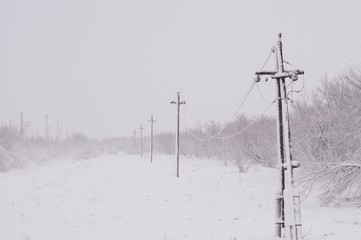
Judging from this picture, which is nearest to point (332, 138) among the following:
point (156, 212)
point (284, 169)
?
point (284, 169)

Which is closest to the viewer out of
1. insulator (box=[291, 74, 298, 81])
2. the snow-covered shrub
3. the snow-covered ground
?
insulator (box=[291, 74, 298, 81])

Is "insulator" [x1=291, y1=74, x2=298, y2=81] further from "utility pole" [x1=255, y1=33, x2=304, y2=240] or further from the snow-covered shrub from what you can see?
the snow-covered shrub

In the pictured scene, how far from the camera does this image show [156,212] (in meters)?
13.8

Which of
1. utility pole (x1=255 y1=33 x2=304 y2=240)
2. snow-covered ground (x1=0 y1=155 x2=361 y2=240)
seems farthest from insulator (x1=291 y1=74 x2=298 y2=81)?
snow-covered ground (x1=0 y1=155 x2=361 y2=240)

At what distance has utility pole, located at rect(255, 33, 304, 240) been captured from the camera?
7789 mm

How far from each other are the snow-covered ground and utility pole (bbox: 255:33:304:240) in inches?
46.9

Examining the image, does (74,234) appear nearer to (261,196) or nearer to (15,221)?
(15,221)

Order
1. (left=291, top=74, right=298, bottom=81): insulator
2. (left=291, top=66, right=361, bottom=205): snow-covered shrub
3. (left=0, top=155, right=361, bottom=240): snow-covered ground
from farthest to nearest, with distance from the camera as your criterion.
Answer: (left=291, top=66, right=361, bottom=205): snow-covered shrub < (left=0, top=155, right=361, bottom=240): snow-covered ground < (left=291, top=74, right=298, bottom=81): insulator

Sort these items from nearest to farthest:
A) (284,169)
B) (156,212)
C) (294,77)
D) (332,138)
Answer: (294,77) < (284,169) < (156,212) < (332,138)

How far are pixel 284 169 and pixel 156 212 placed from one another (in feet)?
21.7

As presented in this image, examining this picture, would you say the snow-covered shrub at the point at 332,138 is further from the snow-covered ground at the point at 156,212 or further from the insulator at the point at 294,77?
the insulator at the point at 294,77

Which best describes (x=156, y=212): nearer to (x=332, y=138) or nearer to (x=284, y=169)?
(x=284, y=169)

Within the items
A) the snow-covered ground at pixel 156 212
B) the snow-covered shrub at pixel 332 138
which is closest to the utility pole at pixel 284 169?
the snow-covered ground at pixel 156 212

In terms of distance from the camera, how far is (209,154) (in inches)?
1950
